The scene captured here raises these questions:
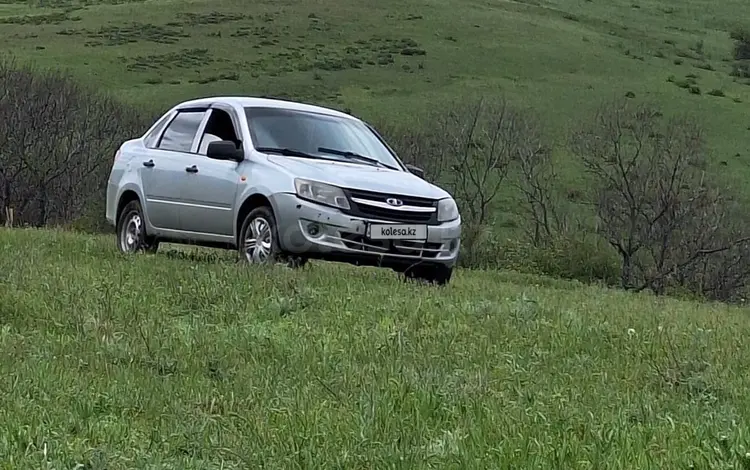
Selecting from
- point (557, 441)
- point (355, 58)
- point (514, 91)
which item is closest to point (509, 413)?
point (557, 441)

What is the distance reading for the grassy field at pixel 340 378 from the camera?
13.6ft

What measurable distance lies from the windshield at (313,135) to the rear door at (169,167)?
80cm

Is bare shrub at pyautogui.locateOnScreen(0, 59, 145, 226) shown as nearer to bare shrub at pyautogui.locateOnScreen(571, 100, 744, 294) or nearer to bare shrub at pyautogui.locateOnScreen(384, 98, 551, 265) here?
bare shrub at pyautogui.locateOnScreen(384, 98, 551, 265)

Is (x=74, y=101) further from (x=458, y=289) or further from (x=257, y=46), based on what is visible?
(x=458, y=289)

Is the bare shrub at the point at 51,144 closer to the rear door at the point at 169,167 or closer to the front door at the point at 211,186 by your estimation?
the rear door at the point at 169,167

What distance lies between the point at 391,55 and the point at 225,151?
177 ft

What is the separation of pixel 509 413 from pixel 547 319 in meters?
3.08

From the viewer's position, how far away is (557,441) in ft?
13.9

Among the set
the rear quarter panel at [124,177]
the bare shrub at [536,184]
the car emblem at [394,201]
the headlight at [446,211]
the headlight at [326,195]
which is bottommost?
the bare shrub at [536,184]

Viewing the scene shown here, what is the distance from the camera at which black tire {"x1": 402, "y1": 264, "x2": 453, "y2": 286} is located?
10.5 meters

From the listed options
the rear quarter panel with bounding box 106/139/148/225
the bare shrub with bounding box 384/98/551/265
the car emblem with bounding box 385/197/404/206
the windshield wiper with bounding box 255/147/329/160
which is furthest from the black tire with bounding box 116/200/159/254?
the bare shrub with bounding box 384/98/551/265

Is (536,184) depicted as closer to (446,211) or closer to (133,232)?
(133,232)

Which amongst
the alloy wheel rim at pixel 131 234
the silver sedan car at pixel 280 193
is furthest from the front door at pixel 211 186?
the alloy wheel rim at pixel 131 234

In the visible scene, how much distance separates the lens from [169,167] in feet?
37.0
